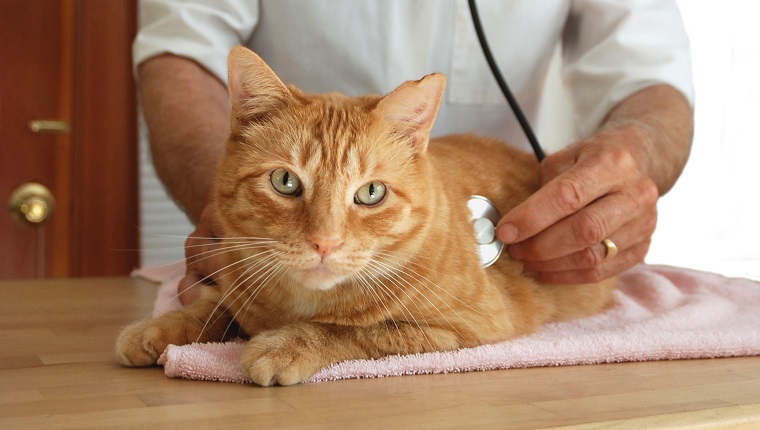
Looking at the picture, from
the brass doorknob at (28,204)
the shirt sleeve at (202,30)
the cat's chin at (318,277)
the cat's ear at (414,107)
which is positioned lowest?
the brass doorknob at (28,204)

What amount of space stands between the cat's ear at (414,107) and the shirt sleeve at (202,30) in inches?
34.4

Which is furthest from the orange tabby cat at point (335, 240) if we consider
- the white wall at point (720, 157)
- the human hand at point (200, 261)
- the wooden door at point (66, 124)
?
the white wall at point (720, 157)

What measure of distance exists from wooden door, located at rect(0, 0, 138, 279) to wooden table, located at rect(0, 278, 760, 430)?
2.07 m

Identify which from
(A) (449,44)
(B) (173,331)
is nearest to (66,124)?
(A) (449,44)

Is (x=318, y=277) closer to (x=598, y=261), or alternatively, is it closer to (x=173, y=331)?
(x=173, y=331)

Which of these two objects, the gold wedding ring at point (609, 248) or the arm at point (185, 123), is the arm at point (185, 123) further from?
the gold wedding ring at point (609, 248)

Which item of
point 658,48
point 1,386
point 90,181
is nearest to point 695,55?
point 658,48

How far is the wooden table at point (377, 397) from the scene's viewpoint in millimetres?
767

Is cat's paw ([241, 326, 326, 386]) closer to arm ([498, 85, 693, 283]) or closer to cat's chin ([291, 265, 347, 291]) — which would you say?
cat's chin ([291, 265, 347, 291])

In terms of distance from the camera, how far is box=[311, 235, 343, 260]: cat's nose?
1.03m

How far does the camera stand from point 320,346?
104 cm

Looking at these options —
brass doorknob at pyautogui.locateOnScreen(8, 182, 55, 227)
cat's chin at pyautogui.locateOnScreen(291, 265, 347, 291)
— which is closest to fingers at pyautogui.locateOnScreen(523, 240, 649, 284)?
cat's chin at pyautogui.locateOnScreen(291, 265, 347, 291)

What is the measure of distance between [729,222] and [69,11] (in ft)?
9.11

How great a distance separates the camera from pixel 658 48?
5.98 ft
